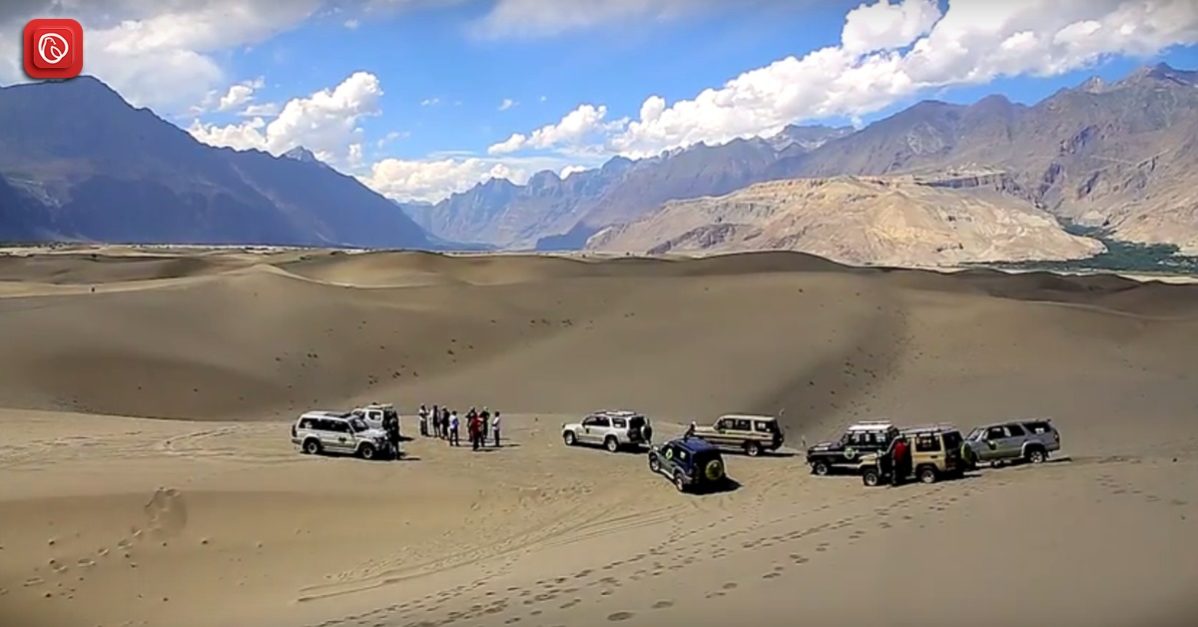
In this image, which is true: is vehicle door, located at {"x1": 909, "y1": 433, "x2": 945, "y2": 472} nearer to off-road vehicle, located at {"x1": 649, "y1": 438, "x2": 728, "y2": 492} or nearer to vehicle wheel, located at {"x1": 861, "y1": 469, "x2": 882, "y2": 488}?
vehicle wheel, located at {"x1": 861, "y1": 469, "x2": 882, "y2": 488}

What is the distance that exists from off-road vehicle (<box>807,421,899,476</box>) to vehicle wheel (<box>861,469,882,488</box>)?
3.34 ft

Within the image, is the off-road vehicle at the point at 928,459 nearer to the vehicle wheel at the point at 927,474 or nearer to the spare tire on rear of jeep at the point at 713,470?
the vehicle wheel at the point at 927,474

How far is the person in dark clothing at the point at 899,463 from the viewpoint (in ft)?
60.8

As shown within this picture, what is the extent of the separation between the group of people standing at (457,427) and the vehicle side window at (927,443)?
9751 mm

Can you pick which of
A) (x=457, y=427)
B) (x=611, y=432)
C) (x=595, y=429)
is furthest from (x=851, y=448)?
(x=457, y=427)

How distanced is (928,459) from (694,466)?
13.6 ft

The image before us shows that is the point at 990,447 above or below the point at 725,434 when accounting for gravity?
above

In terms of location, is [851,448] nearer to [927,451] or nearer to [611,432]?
[927,451]

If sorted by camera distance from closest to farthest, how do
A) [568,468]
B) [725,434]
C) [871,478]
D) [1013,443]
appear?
[871,478]
[1013,443]
[568,468]
[725,434]

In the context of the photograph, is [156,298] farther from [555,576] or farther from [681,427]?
[555,576]

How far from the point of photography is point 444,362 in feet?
120

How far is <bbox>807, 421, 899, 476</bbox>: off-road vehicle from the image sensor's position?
802 inches

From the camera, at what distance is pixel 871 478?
1898 centimetres

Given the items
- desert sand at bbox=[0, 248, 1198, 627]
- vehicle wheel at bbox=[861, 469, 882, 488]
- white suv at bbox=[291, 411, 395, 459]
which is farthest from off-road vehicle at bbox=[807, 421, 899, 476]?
white suv at bbox=[291, 411, 395, 459]
